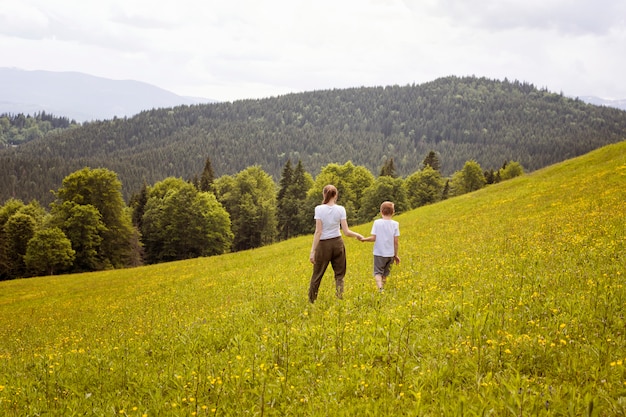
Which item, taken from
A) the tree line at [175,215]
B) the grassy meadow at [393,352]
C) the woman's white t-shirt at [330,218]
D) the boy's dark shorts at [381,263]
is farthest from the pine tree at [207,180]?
the woman's white t-shirt at [330,218]

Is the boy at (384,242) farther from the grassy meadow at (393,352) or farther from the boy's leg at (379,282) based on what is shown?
the grassy meadow at (393,352)

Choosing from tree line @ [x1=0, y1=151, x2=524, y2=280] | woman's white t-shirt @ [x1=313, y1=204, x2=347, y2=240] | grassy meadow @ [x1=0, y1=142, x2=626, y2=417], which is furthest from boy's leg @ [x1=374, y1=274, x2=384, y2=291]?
tree line @ [x1=0, y1=151, x2=524, y2=280]

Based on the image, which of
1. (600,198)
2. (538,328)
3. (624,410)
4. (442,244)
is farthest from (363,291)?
(600,198)

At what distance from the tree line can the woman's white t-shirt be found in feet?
179

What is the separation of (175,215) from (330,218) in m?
63.8

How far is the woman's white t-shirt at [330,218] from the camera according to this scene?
394 inches

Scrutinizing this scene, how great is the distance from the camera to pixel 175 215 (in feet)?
227

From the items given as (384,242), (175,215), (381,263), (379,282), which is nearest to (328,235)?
(384,242)

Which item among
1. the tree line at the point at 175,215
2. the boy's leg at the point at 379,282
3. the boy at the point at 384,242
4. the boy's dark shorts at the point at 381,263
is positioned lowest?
the tree line at the point at 175,215

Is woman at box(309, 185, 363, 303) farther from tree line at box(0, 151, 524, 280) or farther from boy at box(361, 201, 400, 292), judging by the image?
tree line at box(0, 151, 524, 280)

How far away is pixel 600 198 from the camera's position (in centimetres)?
2012

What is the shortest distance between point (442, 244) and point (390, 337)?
12.9m

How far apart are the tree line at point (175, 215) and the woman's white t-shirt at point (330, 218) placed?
54.5 meters

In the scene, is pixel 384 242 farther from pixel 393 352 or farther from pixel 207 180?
pixel 207 180
